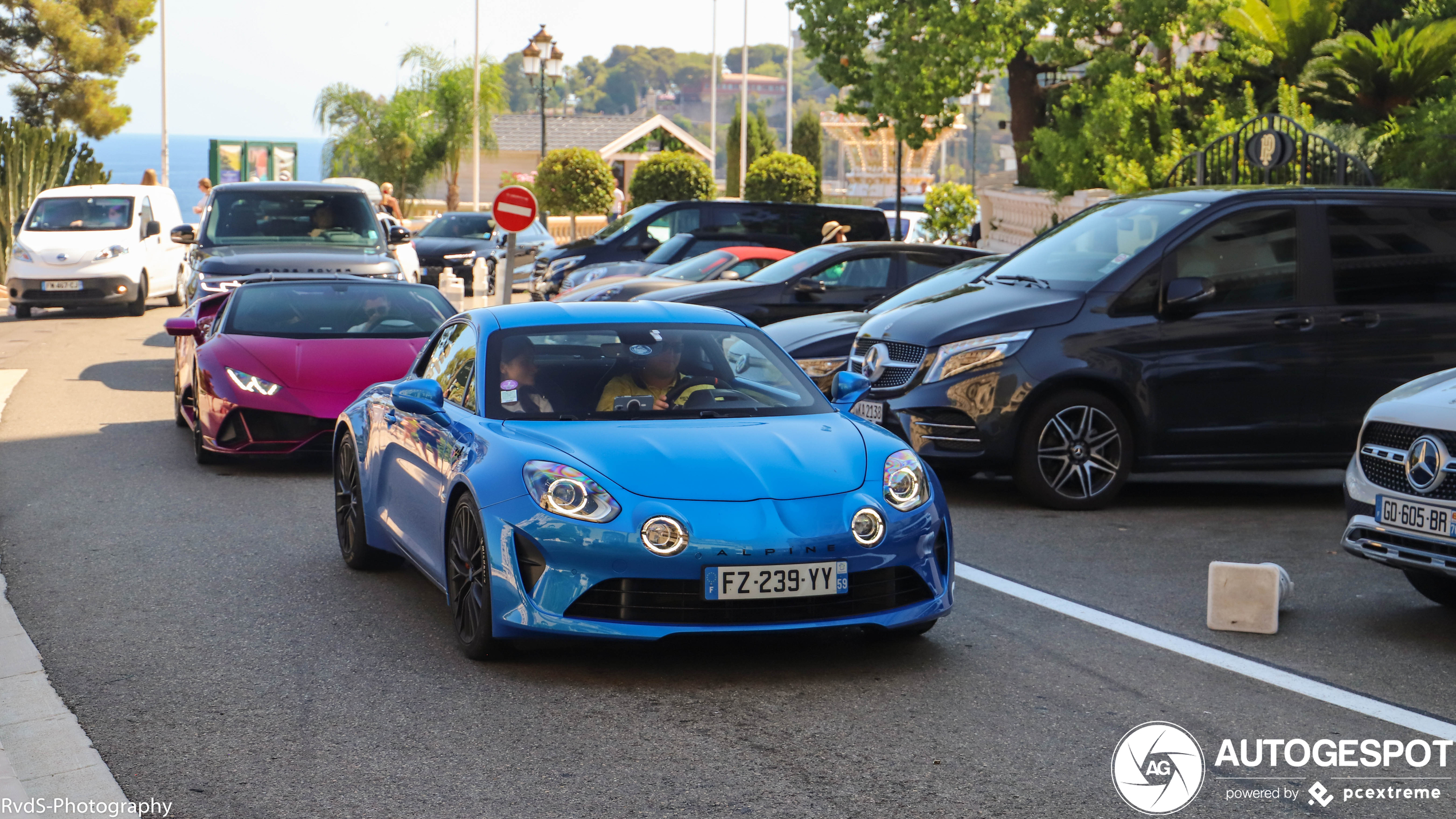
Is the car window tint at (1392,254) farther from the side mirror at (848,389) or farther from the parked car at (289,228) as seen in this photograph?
the parked car at (289,228)

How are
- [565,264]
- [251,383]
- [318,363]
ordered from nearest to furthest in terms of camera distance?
1. [251,383]
2. [318,363]
3. [565,264]

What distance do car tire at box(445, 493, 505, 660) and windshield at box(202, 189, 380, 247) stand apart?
455 inches

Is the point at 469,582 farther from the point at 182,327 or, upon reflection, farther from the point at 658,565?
the point at 182,327

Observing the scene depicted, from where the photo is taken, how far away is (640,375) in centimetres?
672

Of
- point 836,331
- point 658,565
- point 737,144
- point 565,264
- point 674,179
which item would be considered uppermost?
point 737,144

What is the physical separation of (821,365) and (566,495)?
21.2 ft

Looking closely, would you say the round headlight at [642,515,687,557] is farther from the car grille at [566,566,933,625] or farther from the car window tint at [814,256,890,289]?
Result: the car window tint at [814,256,890,289]

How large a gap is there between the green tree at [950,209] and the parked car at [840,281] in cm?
1446

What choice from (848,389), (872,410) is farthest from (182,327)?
(848,389)

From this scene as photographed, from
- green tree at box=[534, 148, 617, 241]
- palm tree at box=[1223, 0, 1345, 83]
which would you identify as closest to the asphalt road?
palm tree at box=[1223, 0, 1345, 83]

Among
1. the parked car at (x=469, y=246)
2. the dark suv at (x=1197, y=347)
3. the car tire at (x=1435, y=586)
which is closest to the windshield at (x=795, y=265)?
the dark suv at (x=1197, y=347)

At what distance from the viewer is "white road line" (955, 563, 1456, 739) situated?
543 centimetres

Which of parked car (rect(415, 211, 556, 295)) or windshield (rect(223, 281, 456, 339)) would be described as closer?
windshield (rect(223, 281, 456, 339))

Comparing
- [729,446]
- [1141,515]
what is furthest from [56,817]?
[1141,515]
